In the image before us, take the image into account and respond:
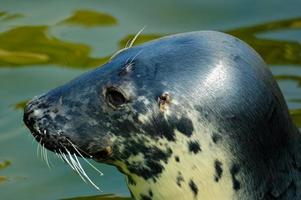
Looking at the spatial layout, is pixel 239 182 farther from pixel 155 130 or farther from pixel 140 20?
pixel 140 20

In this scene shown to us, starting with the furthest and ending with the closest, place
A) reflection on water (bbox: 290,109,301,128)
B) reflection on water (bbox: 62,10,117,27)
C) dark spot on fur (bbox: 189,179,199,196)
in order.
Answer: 1. reflection on water (bbox: 62,10,117,27)
2. reflection on water (bbox: 290,109,301,128)
3. dark spot on fur (bbox: 189,179,199,196)

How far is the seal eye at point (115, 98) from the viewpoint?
736 centimetres

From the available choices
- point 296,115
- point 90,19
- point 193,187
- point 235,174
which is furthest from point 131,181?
point 90,19

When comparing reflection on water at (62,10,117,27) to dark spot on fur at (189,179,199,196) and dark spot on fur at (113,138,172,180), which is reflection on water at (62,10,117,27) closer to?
dark spot on fur at (113,138,172,180)

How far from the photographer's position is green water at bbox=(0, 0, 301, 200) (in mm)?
9961

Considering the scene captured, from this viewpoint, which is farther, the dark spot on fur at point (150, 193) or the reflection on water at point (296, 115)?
the reflection on water at point (296, 115)

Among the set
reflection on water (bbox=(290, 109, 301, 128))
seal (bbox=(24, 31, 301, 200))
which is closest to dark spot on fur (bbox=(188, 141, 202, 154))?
seal (bbox=(24, 31, 301, 200))

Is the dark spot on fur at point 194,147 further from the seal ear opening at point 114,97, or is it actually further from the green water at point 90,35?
the green water at point 90,35

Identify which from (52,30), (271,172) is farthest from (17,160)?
(271,172)

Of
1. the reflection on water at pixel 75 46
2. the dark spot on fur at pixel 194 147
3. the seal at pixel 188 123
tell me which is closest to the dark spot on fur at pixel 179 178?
the seal at pixel 188 123

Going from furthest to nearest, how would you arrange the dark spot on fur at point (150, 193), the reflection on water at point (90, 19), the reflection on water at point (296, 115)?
the reflection on water at point (90, 19) → the reflection on water at point (296, 115) → the dark spot on fur at point (150, 193)

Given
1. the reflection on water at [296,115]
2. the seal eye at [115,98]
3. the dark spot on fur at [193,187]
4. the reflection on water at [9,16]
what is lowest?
the reflection on water at [296,115]

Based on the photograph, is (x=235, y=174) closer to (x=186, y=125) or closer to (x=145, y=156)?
(x=186, y=125)

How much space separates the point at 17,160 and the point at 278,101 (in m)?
2.68
